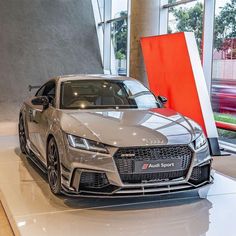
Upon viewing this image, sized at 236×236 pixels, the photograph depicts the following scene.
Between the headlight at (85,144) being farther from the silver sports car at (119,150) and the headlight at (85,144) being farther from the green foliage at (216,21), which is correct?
the green foliage at (216,21)

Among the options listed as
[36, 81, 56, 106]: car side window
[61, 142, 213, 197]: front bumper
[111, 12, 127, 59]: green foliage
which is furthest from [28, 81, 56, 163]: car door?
[111, 12, 127, 59]: green foliage

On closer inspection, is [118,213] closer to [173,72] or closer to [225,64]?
[173,72]

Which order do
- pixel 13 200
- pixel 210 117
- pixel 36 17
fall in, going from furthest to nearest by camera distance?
pixel 36 17, pixel 210 117, pixel 13 200

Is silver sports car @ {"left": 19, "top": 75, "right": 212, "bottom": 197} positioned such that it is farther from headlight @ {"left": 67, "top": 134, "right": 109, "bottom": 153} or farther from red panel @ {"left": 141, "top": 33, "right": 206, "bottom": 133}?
red panel @ {"left": 141, "top": 33, "right": 206, "bottom": 133}

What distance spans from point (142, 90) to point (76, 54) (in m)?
7.63

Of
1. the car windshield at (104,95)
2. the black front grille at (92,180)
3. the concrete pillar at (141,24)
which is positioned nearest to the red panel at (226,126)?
the concrete pillar at (141,24)

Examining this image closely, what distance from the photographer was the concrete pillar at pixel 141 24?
8383 millimetres

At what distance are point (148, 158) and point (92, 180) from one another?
0.50 metres

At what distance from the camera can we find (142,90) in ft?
15.3

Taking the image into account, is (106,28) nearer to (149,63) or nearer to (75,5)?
(75,5)

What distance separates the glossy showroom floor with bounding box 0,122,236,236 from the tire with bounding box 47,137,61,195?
0.11 meters

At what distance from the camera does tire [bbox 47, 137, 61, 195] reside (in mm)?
3588

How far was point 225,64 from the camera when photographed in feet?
23.7

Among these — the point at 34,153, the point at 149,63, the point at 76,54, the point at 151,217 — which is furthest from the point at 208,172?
the point at 76,54
